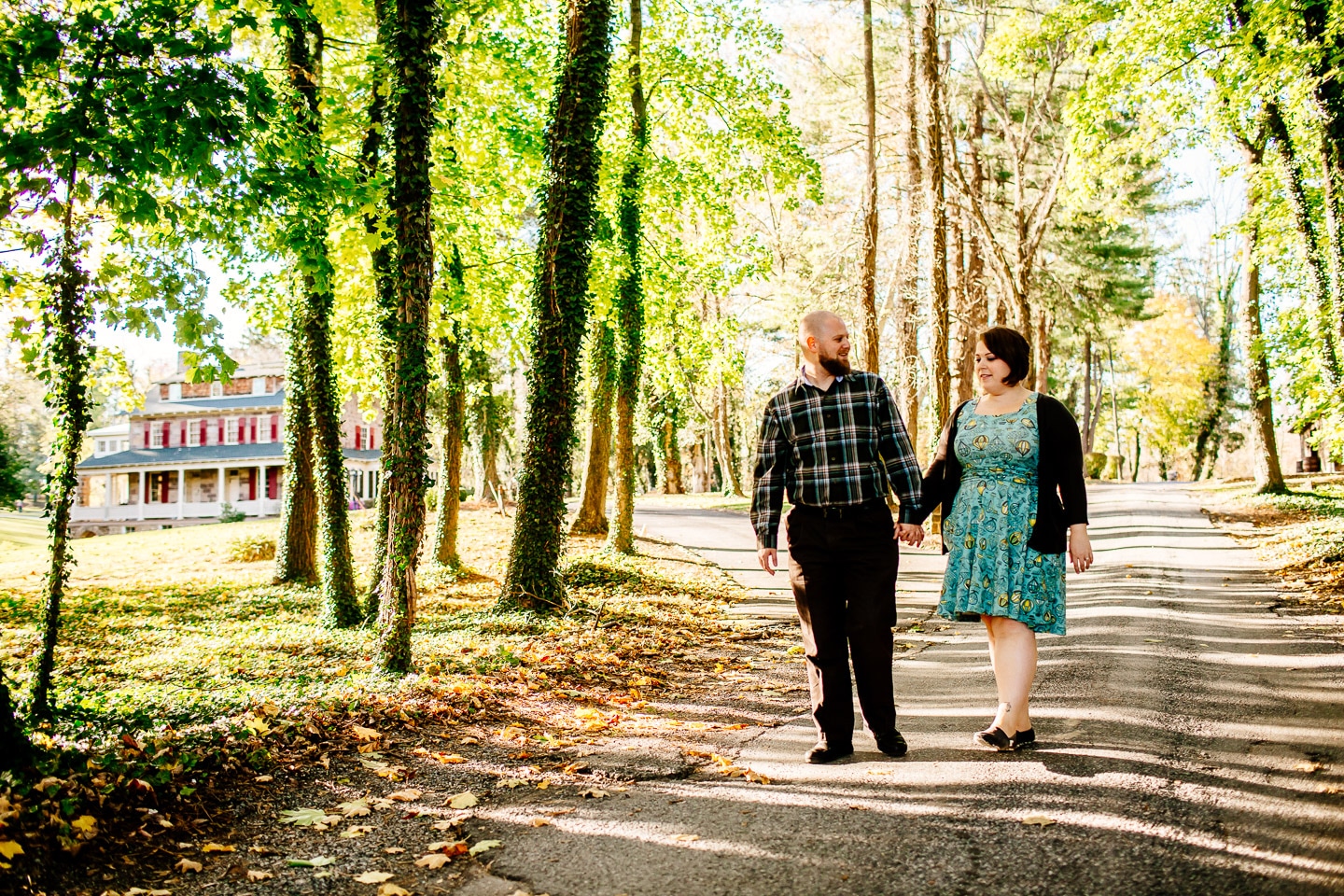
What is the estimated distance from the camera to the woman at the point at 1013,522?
15.2ft

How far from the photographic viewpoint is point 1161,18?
42.7 ft

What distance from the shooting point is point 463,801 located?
4.30 meters

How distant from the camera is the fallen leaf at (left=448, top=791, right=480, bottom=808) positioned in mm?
4254

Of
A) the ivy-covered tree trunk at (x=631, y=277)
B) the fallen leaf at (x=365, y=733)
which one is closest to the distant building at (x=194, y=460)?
the ivy-covered tree trunk at (x=631, y=277)

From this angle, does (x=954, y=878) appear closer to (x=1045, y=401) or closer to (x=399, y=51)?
(x=1045, y=401)

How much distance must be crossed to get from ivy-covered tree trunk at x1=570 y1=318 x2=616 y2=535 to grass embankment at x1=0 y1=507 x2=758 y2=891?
2144 millimetres

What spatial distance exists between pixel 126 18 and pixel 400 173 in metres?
2.25

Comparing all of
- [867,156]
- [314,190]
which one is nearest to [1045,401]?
[314,190]

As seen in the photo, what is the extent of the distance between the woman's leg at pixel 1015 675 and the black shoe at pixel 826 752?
815mm

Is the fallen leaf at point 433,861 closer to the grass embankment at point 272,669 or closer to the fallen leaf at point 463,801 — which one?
the fallen leaf at point 463,801

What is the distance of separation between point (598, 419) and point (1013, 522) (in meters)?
12.8

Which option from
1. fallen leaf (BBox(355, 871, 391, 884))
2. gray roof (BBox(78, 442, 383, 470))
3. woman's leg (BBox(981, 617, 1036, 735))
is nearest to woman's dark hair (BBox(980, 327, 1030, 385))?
woman's leg (BBox(981, 617, 1036, 735))

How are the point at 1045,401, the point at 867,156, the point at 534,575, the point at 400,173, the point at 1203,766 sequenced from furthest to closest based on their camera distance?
the point at 867,156
the point at 534,575
the point at 400,173
the point at 1045,401
the point at 1203,766

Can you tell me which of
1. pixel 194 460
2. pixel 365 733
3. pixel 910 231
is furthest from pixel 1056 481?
pixel 194 460
